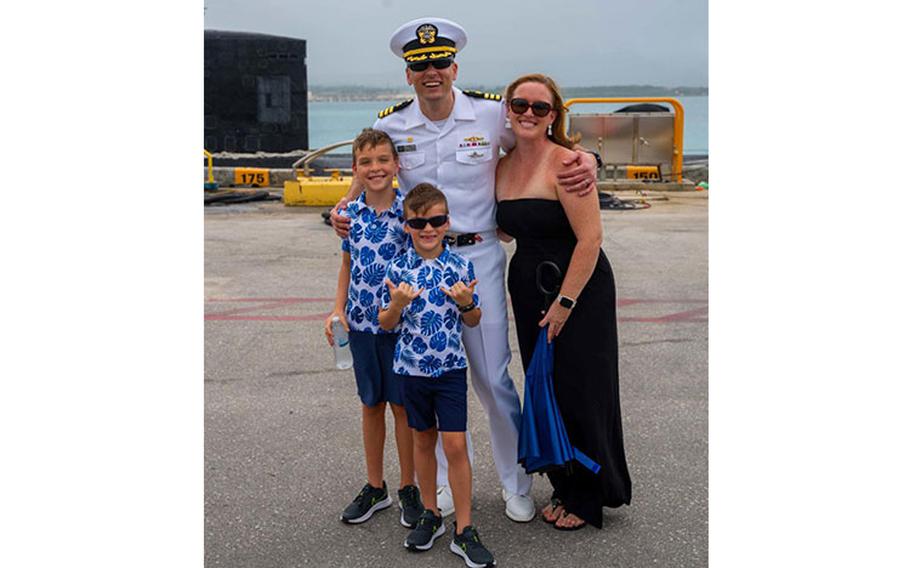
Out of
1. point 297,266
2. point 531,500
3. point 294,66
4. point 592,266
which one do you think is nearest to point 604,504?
point 531,500

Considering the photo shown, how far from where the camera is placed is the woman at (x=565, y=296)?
3.33 meters

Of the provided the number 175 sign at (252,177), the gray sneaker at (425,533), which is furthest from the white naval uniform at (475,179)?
the number 175 sign at (252,177)

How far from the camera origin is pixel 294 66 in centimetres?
2161

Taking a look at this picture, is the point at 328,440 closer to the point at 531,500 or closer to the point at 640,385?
the point at 531,500

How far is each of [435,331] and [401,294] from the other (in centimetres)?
18

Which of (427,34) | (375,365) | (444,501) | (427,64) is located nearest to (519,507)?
(444,501)

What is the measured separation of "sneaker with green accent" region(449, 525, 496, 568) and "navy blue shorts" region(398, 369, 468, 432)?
37 cm

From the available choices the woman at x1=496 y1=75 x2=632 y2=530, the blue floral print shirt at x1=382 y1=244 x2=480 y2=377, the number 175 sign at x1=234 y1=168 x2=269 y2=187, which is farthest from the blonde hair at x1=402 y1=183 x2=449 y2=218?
the number 175 sign at x1=234 y1=168 x2=269 y2=187

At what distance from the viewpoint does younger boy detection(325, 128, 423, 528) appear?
3.34m

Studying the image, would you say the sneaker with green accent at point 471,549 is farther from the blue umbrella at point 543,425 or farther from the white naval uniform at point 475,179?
the white naval uniform at point 475,179

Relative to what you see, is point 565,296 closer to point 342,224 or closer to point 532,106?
point 532,106

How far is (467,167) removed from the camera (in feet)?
11.4

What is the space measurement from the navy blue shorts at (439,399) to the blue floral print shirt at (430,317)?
3 cm

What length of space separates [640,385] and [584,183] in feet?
7.23
